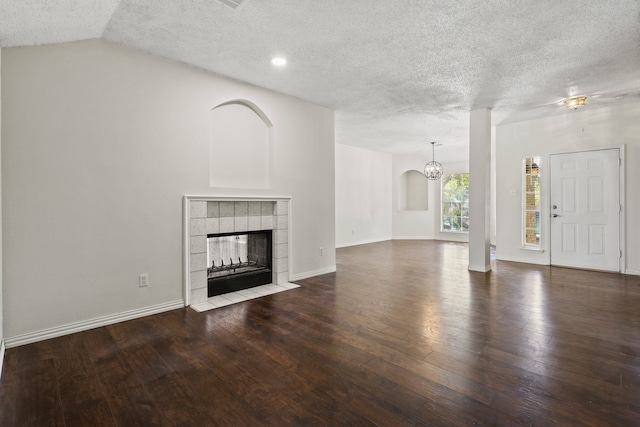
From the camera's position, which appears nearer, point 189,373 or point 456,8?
point 189,373

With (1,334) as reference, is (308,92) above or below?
above

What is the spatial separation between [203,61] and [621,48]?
13.7 ft

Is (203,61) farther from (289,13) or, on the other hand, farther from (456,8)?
(456,8)

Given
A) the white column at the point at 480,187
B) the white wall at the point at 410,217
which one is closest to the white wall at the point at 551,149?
the white column at the point at 480,187

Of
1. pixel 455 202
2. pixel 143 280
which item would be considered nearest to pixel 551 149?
pixel 455 202

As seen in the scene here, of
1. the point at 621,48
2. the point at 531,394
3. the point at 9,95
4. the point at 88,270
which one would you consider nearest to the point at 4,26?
the point at 9,95

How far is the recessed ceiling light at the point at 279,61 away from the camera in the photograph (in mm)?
3281

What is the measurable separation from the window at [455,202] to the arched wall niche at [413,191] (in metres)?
0.60

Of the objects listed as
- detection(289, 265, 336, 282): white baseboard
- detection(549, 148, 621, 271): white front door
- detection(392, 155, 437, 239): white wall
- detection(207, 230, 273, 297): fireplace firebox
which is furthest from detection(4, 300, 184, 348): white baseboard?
detection(392, 155, 437, 239): white wall

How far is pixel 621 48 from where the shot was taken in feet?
9.89

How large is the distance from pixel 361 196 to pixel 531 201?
4146mm

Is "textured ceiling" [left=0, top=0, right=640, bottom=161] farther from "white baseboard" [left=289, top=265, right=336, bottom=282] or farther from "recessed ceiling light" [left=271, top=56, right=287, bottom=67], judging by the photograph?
"white baseboard" [left=289, top=265, right=336, bottom=282]

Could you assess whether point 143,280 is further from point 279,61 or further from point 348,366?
point 279,61

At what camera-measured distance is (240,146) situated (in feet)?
13.1
